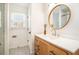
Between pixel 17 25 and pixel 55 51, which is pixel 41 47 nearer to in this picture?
pixel 55 51

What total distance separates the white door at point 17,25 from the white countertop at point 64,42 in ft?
0.60

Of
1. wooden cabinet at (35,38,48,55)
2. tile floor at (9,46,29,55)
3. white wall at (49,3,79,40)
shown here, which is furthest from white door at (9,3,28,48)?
white wall at (49,3,79,40)

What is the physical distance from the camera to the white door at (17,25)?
1.19 metres

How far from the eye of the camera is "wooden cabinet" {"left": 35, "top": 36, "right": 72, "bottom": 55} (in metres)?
1.15

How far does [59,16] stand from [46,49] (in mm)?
380

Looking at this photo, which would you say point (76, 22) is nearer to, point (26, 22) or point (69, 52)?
point (69, 52)

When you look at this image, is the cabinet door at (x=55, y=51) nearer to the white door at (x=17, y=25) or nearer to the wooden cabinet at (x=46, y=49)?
the wooden cabinet at (x=46, y=49)

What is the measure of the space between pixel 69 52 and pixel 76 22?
316 millimetres

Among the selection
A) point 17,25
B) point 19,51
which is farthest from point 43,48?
point 17,25

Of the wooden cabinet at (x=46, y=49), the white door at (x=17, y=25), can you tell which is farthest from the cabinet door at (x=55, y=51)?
the white door at (x=17, y=25)

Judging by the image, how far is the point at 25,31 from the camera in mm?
1213

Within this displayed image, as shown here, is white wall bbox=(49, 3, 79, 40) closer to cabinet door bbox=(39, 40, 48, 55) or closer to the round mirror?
the round mirror

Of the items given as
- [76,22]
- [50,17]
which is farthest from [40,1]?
[76,22]

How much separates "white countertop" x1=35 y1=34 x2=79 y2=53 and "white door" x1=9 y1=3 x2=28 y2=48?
181 millimetres
